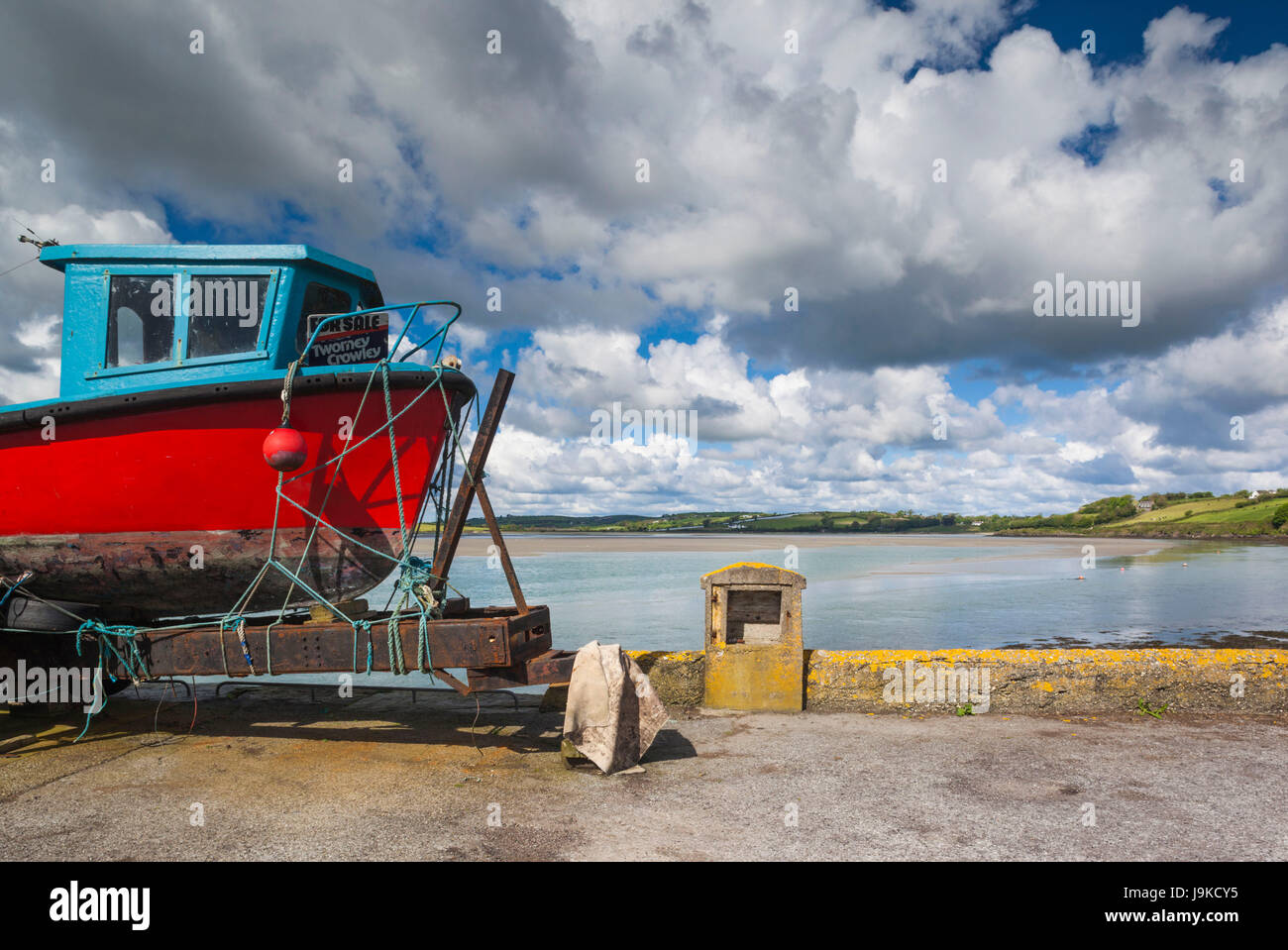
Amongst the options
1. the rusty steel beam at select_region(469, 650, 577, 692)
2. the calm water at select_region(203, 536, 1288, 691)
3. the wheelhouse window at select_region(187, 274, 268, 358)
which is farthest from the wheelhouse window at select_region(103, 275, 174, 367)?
the calm water at select_region(203, 536, 1288, 691)

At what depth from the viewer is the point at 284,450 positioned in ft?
15.8

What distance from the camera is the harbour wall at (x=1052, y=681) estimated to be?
5852 millimetres

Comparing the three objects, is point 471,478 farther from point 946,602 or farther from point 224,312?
point 946,602

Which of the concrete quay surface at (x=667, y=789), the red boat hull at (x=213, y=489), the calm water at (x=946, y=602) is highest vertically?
the red boat hull at (x=213, y=489)

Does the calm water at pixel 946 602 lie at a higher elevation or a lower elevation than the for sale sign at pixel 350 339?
lower

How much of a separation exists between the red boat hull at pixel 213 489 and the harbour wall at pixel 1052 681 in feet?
8.21

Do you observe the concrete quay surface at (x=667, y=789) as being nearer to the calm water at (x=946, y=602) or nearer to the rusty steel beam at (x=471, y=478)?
the rusty steel beam at (x=471, y=478)

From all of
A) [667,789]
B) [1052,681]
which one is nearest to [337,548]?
[667,789]

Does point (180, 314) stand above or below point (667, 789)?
above

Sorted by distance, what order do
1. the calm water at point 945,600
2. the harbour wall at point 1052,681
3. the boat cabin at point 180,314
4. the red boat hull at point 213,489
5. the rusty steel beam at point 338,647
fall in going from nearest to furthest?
the rusty steel beam at point 338,647, the red boat hull at point 213,489, the boat cabin at point 180,314, the harbour wall at point 1052,681, the calm water at point 945,600

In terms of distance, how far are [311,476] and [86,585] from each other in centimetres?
Result: 199

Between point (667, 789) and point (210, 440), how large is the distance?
3936 mm

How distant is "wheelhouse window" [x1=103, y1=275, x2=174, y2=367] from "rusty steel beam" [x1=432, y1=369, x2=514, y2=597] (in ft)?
→ 8.23

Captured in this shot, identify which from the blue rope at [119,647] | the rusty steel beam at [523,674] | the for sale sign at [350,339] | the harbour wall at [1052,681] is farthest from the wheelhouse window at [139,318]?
the harbour wall at [1052,681]
